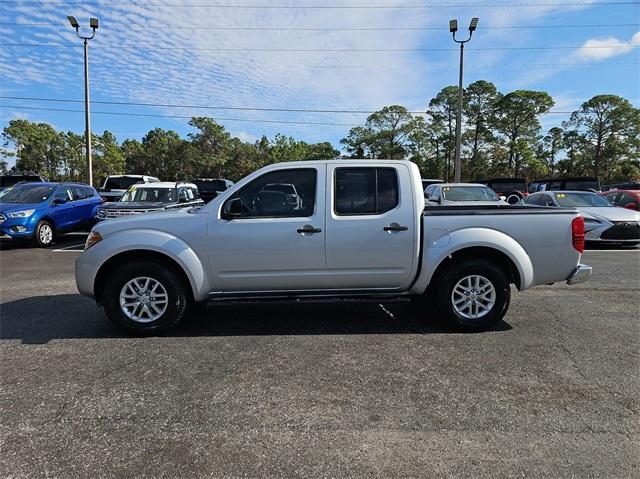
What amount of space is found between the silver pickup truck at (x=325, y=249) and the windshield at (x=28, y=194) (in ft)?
30.8

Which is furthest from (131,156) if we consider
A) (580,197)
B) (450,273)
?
(450,273)

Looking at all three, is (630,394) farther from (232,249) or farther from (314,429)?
(232,249)

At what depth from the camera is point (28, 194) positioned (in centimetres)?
1266

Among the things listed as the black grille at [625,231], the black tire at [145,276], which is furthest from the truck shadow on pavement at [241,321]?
the black grille at [625,231]

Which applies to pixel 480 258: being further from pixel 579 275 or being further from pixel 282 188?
pixel 282 188

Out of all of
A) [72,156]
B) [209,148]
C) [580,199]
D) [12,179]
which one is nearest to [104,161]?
[72,156]

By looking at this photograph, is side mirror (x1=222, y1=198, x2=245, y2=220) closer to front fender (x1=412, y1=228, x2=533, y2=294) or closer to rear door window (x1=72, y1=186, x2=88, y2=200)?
front fender (x1=412, y1=228, x2=533, y2=294)

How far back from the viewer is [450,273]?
15.9 ft

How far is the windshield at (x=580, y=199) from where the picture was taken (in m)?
12.1

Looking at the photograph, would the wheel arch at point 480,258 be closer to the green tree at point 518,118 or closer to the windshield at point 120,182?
the windshield at point 120,182

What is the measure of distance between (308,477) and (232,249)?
2.64 metres

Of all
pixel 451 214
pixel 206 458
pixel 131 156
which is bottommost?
pixel 206 458

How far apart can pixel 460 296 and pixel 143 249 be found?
11.2 feet

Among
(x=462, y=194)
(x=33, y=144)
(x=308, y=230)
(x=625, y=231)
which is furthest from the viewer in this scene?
(x=33, y=144)
